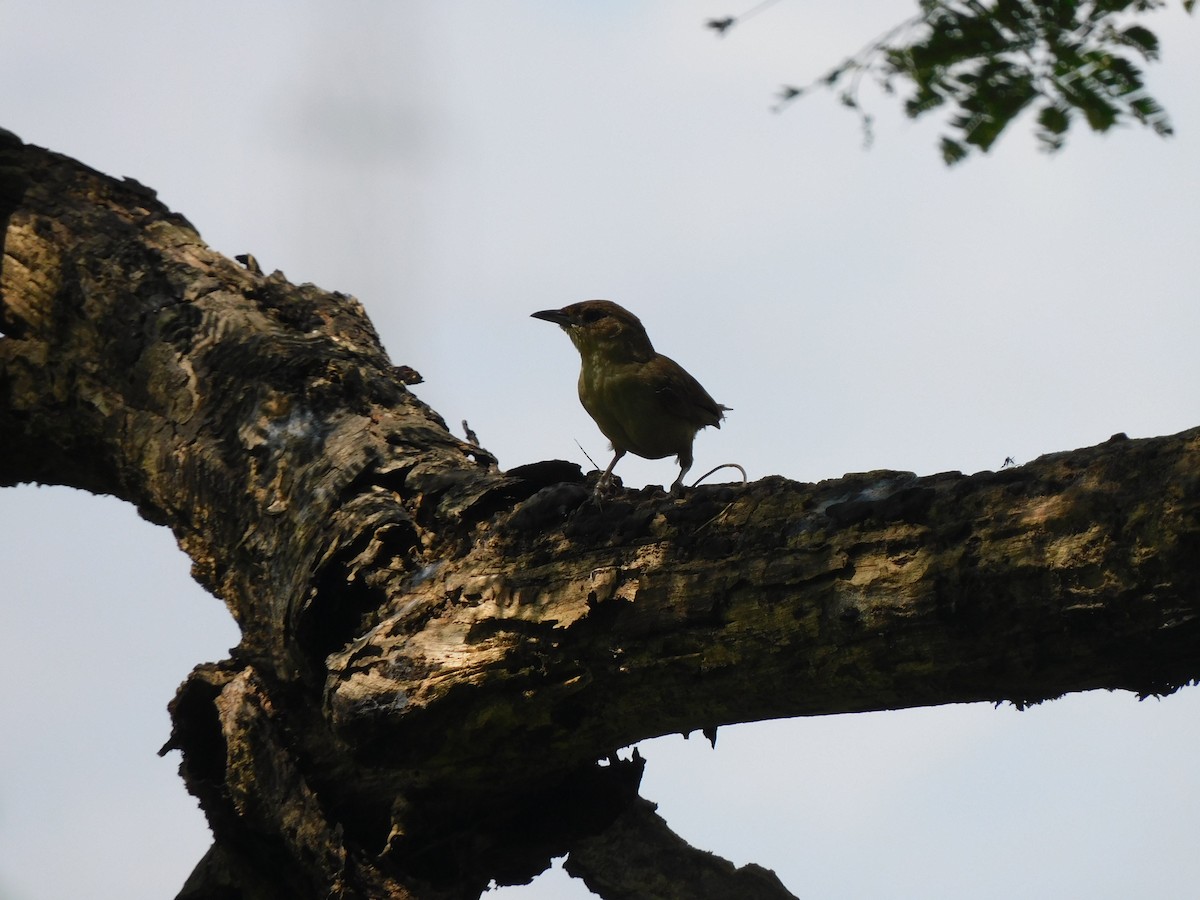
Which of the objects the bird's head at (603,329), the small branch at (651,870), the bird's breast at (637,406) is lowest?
the small branch at (651,870)

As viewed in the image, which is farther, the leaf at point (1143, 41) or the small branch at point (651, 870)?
the small branch at point (651, 870)

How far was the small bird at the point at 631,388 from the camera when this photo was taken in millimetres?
6469

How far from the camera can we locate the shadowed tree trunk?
2428 mm

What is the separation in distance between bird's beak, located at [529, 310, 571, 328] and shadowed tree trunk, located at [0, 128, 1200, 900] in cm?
217

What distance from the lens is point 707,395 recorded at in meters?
7.02

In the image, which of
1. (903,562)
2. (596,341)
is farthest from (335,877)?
(596,341)

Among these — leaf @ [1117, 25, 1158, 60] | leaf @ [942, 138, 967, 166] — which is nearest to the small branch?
leaf @ [942, 138, 967, 166]

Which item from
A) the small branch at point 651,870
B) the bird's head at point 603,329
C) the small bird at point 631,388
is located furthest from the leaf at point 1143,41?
the bird's head at point 603,329

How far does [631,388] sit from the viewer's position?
6.46m

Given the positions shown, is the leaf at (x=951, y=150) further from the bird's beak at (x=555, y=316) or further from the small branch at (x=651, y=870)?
the bird's beak at (x=555, y=316)

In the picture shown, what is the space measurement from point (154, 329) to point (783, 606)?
8.83ft

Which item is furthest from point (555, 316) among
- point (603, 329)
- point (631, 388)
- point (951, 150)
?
point (951, 150)

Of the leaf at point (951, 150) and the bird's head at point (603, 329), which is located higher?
the bird's head at point (603, 329)

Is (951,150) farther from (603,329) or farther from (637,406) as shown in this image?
(603,329)
